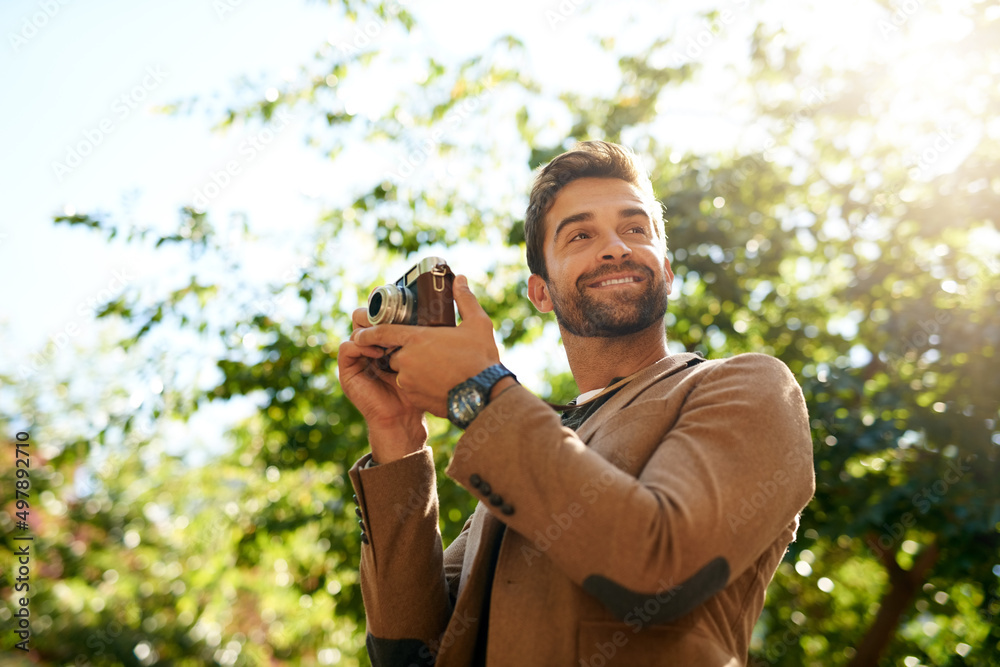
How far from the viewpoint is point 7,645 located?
7293mm

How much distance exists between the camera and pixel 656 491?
1.14m

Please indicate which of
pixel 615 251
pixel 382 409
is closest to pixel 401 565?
pixel 382 409

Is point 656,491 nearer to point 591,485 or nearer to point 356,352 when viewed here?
point 591,485

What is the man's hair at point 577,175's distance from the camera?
7.11 ft

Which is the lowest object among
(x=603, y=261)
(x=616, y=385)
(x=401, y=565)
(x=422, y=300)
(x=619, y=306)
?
(x=401, y=565)

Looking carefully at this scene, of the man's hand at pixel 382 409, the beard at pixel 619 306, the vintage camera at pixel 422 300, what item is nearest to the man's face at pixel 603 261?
the beard at pixel 619 306

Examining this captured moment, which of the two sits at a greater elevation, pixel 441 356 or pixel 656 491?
pixel 441 356

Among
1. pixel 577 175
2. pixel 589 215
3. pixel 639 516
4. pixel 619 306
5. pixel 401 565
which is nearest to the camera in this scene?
pixel 639 516

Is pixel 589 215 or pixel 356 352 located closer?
pixel 356 352

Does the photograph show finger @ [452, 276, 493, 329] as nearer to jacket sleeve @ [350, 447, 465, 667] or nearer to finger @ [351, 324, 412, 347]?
finger @ [351, 324, 412, 347]

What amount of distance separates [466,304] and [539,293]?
913mm

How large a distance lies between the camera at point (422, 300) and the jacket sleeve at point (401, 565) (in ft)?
1.38

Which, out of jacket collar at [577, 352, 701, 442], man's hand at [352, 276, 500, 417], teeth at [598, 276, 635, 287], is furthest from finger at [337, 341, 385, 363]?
teeth at [598, 276, 635, 287]

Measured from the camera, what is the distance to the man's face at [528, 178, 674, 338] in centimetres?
188
